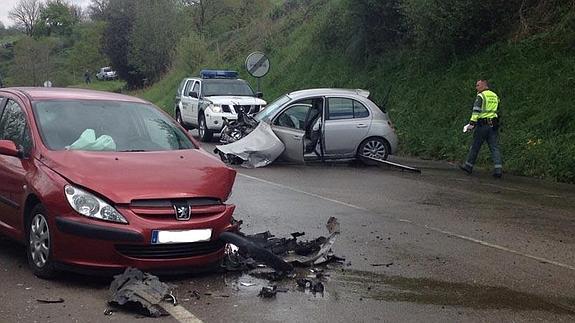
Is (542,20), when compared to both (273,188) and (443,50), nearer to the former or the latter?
(443,50)

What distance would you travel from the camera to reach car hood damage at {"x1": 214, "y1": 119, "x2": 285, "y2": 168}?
14711mm

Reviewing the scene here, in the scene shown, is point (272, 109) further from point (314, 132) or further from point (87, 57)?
point (87, 57)

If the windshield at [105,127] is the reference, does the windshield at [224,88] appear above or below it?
above

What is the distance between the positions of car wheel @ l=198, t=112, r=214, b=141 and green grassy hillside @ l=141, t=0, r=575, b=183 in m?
5.53

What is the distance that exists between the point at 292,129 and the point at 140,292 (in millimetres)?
9743

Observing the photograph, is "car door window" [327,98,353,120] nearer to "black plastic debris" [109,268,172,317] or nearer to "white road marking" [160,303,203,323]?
"black plastic debris" [109,268,172,317]

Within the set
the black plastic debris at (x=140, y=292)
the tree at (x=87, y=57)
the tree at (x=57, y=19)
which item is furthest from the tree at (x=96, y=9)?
the black plastic debris at (x=140, y=292)

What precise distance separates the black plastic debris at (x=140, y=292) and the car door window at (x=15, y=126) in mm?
1807

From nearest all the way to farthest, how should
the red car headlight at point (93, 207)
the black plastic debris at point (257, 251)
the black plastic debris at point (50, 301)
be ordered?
the black plastic debris at point (50, 301), the red car headlight at point (93, 207), the black plastic debris at point (257, 251)

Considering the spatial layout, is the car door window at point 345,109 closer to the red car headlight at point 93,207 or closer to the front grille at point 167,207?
the front grille at point 167,207

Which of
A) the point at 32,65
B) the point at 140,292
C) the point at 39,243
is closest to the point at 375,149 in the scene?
the point at 39,243

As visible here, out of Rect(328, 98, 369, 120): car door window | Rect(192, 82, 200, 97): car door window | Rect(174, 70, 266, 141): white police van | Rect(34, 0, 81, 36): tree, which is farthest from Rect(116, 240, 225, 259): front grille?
Rect(34, 0, 81, 36): tree

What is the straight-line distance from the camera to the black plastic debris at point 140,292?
518cm

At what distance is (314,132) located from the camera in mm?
14961
